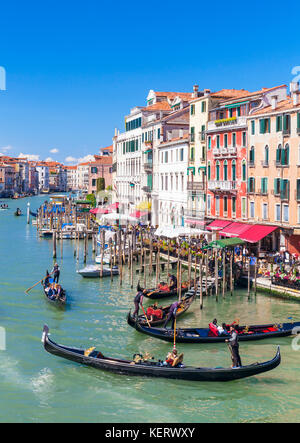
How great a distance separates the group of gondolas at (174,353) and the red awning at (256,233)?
750cm

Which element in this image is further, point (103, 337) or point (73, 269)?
point (73, 269)

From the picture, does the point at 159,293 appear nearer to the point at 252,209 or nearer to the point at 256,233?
the point at 256,233

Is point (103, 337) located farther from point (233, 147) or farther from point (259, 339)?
point (233, 147)

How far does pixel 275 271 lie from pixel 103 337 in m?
8.10

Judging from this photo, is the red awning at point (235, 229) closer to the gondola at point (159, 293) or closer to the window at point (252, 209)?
the window at point (252, 209)

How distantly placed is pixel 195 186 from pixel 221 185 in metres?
3.17

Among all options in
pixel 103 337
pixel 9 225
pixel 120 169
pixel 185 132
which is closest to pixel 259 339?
pixel 103 337

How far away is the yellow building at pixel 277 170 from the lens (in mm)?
23391

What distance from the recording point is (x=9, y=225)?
55.2m

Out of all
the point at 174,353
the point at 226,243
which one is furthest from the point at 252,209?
the point at 174,353

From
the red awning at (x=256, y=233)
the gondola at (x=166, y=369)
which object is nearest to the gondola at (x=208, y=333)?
the gondola at (x=166, y=369)

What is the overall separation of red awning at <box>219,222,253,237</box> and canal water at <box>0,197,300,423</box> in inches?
173
